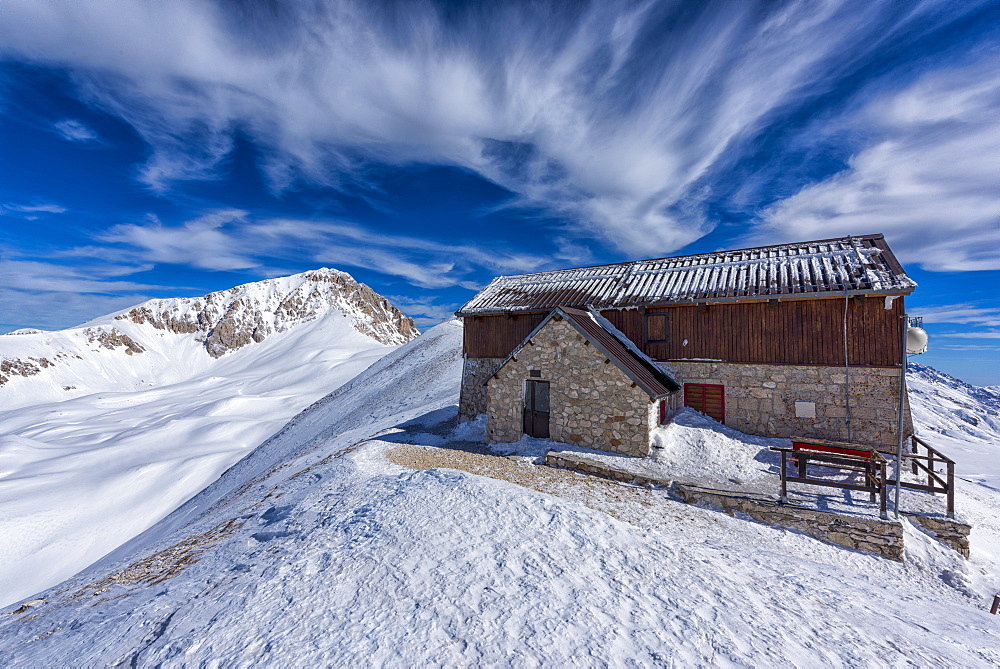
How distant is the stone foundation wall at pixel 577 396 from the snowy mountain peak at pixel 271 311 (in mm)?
119381

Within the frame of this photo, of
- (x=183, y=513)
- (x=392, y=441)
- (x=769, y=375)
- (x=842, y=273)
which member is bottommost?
(x=183, y=513)

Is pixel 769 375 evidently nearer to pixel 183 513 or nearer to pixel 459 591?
Result: pixel 459 591

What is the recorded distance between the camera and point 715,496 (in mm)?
9844

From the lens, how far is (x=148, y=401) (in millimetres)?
71312

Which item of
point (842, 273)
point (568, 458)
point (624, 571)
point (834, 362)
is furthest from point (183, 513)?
point (842, 273)

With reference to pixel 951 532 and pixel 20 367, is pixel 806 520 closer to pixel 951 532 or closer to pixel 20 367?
pixel 951 532

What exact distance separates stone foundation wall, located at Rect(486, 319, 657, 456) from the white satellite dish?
375 inches

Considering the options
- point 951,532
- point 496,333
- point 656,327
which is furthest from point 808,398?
point 496,333

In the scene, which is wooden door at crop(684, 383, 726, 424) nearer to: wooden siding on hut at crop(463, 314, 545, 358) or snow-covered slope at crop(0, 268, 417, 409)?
wooden siding on hut at crop(463, 314, 545, 358)

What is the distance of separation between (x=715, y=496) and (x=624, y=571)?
5048 millimetres

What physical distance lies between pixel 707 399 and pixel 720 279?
17.4 feet

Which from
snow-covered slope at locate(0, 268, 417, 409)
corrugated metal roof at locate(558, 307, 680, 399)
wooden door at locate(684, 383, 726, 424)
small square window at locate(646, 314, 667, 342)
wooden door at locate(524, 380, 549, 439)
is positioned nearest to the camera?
corrugated metal roof at locate(558, 307, 680, 399)

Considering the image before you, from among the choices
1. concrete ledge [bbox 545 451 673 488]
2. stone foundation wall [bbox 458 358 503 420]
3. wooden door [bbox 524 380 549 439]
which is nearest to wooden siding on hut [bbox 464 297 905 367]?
wooden door [bbox 524 380 549 439]

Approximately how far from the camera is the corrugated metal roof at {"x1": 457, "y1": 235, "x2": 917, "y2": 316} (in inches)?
584
